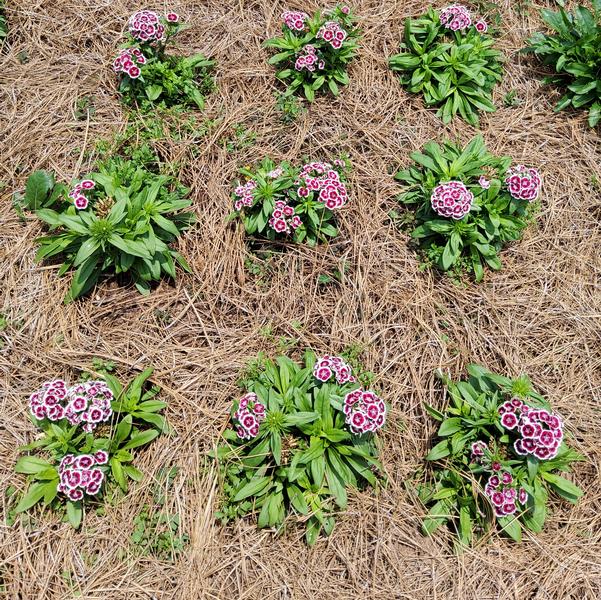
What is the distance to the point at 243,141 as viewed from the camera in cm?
450

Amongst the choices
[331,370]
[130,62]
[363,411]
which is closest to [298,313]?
[331,370]

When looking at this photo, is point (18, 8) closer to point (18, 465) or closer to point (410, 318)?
point (18, 465)

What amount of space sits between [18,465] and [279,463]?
1.70 metres

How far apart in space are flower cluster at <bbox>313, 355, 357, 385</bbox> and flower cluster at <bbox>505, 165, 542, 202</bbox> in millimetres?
1896

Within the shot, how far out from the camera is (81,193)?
12.6 feet

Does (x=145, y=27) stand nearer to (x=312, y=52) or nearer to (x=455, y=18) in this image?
(x=312, y=52)

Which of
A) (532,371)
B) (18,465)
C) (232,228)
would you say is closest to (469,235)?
(532,371)

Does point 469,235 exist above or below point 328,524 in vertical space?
above

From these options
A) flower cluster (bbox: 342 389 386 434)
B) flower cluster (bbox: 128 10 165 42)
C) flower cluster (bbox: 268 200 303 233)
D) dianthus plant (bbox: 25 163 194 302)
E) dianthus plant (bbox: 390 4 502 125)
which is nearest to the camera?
flower cluster (bbox: 342 389 386 434)

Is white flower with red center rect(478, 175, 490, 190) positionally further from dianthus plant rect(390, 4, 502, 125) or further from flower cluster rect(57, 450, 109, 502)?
flower cluster rect(57, 450, 109, 502)

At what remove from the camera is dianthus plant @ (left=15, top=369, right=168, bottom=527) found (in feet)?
10.9

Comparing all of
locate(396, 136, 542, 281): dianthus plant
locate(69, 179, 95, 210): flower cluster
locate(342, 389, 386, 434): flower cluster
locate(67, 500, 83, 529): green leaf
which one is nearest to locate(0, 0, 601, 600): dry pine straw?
locate(67, 500, 83, 529): green leaf

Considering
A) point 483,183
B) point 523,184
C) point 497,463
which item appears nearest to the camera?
point 497,463

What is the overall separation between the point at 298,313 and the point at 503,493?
6.11 ft
